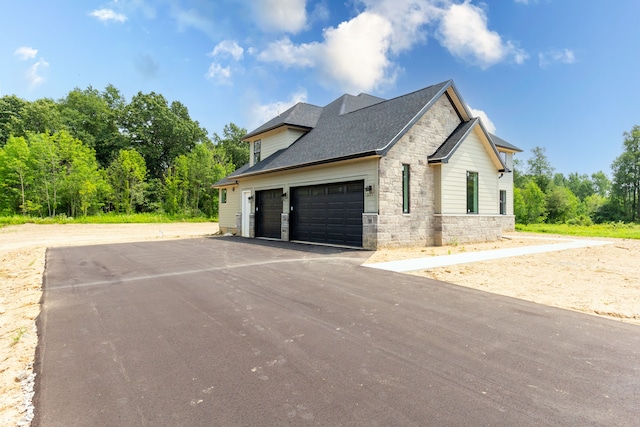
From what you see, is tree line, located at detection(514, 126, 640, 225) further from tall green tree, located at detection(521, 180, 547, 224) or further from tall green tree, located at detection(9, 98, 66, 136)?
tall green tree, located at detection(9, 98, 66, 136)

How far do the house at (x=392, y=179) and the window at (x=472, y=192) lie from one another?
0.05 metres

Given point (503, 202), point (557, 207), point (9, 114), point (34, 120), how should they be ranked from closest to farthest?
point (503, 202) < point (34, 120) < point (9, 114) < point (557, 207)

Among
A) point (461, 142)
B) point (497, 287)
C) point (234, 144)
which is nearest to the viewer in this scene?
point (497, 287)

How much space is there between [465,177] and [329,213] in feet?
20.8

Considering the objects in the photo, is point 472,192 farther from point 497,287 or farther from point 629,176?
point 629,176

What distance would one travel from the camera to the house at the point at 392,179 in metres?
11.9

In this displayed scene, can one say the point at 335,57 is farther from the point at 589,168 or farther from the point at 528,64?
the point at 589,168

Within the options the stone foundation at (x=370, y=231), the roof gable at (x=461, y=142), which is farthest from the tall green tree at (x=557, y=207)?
the stone foundation at (x=370, y=231)

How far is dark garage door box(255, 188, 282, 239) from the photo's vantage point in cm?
1655

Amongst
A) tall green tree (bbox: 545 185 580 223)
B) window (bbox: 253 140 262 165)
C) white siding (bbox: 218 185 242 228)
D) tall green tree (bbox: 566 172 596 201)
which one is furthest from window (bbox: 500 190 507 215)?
tall green tree (bbox: 566 172 596 201)

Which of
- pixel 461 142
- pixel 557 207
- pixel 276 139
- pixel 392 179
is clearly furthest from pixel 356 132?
pixel 557 207

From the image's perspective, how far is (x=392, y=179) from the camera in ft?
39.2

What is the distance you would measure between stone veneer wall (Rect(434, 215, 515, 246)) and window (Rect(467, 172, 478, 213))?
0.38 m

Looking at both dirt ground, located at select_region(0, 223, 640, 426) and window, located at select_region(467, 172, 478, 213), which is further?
window, located at select_region(467, 172, 478, 213)
